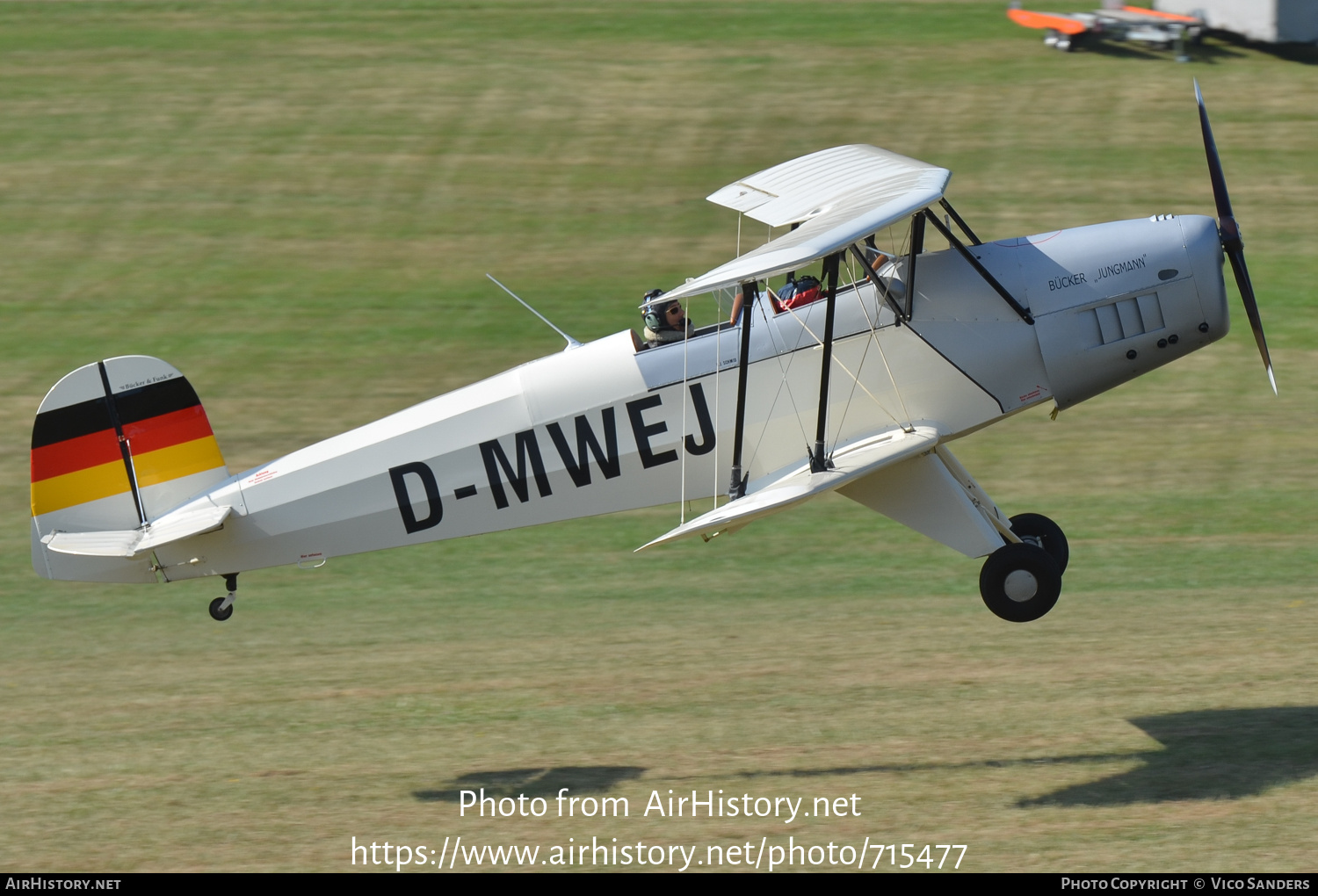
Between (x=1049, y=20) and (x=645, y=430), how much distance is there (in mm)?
19525

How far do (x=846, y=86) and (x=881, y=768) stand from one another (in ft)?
59.0

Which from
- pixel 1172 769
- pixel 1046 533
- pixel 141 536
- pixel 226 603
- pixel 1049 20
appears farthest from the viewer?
pixel 1049 20

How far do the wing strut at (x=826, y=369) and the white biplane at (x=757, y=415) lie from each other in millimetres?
20

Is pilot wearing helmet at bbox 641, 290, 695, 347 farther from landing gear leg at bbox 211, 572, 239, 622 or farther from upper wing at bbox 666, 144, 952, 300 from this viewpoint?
landing gear leg at bbox 211, 572, 239, 622

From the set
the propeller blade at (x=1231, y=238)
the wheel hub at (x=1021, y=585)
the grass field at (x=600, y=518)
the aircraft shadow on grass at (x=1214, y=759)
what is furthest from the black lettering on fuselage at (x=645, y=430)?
the propeller blade at (x=1231, y=238)

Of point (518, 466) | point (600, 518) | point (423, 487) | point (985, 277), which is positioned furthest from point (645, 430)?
point (600, 518)

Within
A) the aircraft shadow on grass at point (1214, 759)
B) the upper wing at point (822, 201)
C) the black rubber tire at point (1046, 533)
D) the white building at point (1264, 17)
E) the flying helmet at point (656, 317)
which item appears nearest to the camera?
the upper wing at point (822, 201)

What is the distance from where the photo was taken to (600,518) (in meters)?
16.7

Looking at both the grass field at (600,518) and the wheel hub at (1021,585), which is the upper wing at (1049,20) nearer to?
the grass field at (600,518)

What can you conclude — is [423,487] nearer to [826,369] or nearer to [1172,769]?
[826,369]

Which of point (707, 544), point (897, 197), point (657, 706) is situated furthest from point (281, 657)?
point (897, 197)

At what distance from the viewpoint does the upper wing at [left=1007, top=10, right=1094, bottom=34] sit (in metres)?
26.5

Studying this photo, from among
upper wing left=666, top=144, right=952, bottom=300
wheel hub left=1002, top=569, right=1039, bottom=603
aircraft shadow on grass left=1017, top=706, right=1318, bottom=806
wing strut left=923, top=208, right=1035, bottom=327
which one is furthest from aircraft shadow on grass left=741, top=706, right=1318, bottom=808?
upper wing left=666, top=144, right=952, bottom=300

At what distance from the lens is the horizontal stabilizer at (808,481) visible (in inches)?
359
